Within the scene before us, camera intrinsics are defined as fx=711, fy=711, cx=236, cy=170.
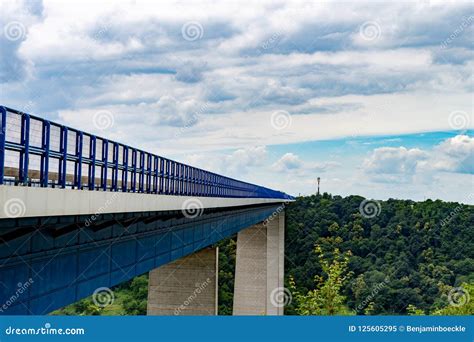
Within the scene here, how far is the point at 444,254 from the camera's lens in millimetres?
72938

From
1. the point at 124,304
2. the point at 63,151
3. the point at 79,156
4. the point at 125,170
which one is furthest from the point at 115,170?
the point at 124,304

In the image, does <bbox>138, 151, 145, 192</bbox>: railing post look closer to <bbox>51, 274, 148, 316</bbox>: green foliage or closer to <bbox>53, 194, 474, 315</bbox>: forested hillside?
<bbox>53, 194, 474, 315</bbox>: forested hillside

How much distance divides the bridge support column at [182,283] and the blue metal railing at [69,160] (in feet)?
52.8

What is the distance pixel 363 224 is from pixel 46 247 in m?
78.0

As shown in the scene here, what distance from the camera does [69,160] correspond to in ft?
→ 38.9

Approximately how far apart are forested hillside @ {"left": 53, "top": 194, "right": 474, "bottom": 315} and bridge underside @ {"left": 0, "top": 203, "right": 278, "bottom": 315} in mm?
26376

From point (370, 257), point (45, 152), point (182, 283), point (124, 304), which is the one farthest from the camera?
point (370, 257)

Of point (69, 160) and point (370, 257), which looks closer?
A: point (69, 160)

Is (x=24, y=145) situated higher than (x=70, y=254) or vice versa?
(x=24, y=145)

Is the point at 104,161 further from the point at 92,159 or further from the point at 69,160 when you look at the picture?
the point at 69,160

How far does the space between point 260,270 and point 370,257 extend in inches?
806

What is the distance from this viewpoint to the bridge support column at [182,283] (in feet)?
116

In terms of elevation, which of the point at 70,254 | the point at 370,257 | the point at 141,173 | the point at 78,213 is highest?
the point at 141,173

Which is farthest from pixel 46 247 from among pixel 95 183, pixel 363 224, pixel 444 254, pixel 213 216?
pixel 363 224
